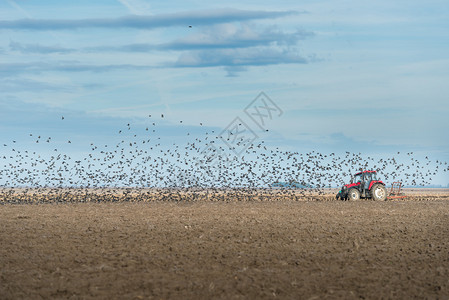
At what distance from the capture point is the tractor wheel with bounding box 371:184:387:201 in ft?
136

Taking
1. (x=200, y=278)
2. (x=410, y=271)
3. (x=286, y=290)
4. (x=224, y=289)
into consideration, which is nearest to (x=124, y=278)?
(x=200, y=278)

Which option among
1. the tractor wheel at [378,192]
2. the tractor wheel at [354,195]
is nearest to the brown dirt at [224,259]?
the tractor wheel at [378,192]

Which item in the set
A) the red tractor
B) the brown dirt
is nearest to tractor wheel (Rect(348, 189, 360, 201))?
the red tractor

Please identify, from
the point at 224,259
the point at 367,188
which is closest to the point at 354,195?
the point at 367,188

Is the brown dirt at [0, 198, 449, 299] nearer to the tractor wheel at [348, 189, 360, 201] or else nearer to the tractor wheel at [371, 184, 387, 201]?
the tractor wheel at [371, 184, 387, 201]

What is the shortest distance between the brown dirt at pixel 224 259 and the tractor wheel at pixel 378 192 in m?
14.8

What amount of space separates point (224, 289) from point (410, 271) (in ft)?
16.7

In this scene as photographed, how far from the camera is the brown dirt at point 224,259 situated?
12.4 metres

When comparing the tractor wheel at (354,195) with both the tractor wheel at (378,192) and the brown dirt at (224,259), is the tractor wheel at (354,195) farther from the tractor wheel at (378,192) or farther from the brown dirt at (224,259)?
the brown dirt at (224,259)

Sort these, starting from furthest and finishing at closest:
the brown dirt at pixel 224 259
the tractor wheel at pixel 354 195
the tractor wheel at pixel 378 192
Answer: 1. the tractor wheel at pixel 354 195
2. the tractor wheel at pixel 378 192
3. the brown dirt at pixel 224 259

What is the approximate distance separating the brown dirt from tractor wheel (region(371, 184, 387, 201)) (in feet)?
48.6

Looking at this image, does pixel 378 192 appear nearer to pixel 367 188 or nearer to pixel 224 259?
pixel 367 188

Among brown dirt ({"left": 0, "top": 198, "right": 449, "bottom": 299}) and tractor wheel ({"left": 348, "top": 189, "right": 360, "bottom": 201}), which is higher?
tractor wheel ({"left": 348, "top": 189, "right": 360, "bottom": 201})

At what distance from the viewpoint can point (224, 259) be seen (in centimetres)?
1570
